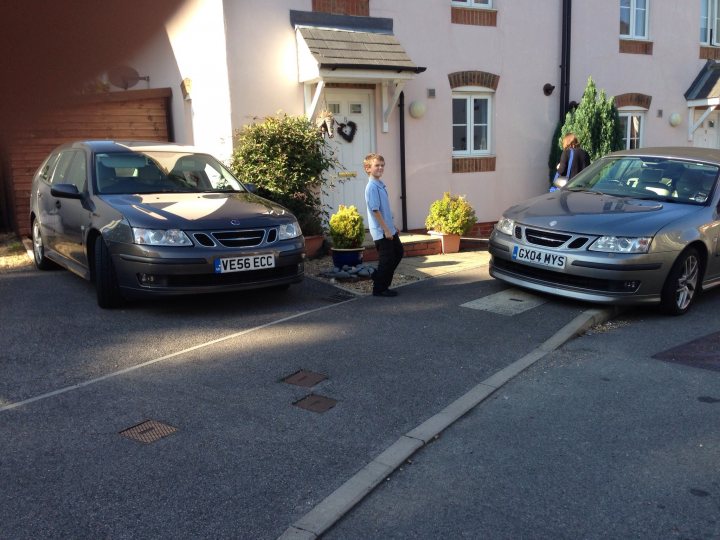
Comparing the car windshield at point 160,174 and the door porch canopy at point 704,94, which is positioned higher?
the door porch canopy at point 704,94

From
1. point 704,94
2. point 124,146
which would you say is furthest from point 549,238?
point 704,94

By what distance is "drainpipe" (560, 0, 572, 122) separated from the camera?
45.1 ft

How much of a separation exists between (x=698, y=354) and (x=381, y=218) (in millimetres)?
3357

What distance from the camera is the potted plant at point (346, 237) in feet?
29.4

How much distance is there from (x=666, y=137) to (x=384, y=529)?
1564 centimetres

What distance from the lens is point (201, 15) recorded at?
3.13 feet

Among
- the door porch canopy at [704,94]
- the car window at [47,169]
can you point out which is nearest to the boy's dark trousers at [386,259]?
the car window at [47,169]

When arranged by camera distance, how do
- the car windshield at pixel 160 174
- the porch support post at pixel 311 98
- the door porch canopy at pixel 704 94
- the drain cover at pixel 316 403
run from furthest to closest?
1. the door porch canopy at pixel 704 94
2. the porch support post at pixel 311 98
3. the car windshield at pixel 160 174
4. the drain cover at pixel 316 403

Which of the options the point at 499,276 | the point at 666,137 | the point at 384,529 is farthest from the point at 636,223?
the point at 666,137

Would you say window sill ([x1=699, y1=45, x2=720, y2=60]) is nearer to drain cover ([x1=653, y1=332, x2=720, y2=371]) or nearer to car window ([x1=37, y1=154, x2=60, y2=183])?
drain cover ([x1=653, y1=332, x2=720, y2=371])

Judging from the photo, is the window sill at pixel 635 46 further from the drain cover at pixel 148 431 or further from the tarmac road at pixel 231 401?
the drain cover at pixel 148 431

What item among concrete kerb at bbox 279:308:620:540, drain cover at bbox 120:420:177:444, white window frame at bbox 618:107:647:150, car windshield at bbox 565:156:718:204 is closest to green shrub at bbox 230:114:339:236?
car windshield at bbox 565:156:718:204

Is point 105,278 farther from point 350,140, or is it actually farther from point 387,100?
point 387,100

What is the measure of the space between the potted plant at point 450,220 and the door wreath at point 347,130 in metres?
2.01
